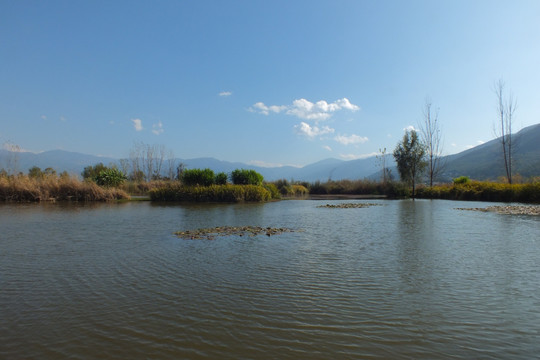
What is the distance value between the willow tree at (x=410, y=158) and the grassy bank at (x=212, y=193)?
17228 mm

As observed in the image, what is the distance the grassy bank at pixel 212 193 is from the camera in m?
23.6

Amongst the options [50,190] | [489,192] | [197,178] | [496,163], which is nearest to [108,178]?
[50,190]

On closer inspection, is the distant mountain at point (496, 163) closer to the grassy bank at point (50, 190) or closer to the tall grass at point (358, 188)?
the tall grass at point (358, 188)

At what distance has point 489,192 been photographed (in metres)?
25.1

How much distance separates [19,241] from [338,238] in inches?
327

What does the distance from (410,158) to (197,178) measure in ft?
73.3

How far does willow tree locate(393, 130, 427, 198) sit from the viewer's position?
33625mm

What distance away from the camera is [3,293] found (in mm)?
4566

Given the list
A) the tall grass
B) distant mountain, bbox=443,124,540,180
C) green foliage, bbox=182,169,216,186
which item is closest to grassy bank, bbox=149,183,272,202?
green foliage, bbox=182,169,216,186

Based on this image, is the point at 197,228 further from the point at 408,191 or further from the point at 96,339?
the point at 408,191

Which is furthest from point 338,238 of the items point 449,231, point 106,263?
point 106,263

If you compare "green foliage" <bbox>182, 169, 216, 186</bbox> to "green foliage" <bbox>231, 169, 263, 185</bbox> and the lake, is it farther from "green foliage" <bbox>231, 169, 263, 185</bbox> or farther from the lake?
the lake

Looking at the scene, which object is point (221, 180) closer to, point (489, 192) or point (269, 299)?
point (489, 192)

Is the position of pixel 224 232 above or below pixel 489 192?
below
